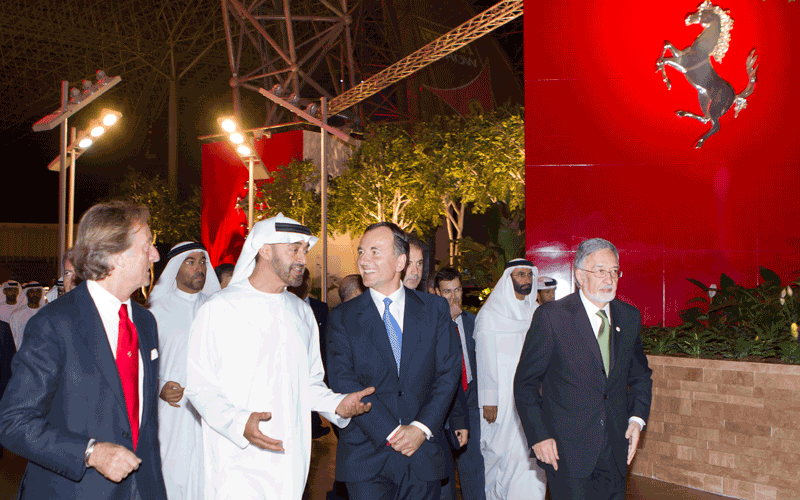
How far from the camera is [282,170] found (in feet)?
84.3

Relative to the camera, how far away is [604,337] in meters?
4.17

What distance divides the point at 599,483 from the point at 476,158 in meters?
18.8

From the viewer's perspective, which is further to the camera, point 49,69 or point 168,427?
point 49,69

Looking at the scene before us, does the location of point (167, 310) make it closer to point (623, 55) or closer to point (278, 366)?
point (278, 366)

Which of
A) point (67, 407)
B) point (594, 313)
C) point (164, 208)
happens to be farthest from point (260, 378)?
point (164, 208)

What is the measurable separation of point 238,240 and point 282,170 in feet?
13.7

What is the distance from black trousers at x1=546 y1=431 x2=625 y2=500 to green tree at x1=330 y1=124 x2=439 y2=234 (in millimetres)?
19284

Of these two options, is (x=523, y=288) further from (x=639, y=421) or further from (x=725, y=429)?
(x=639, y=421)

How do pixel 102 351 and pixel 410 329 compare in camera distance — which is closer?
pixel 102 351

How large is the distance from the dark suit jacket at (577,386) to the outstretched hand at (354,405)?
3.02ft

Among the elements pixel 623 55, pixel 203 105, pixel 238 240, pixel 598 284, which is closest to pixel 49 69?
pixel 203 105

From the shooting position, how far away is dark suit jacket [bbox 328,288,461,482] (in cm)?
394

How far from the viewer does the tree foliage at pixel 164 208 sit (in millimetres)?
32938

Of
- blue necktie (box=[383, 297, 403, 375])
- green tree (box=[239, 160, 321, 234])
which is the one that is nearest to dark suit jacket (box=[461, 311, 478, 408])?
blue necktie (box=[383, 297, 403, 375])
